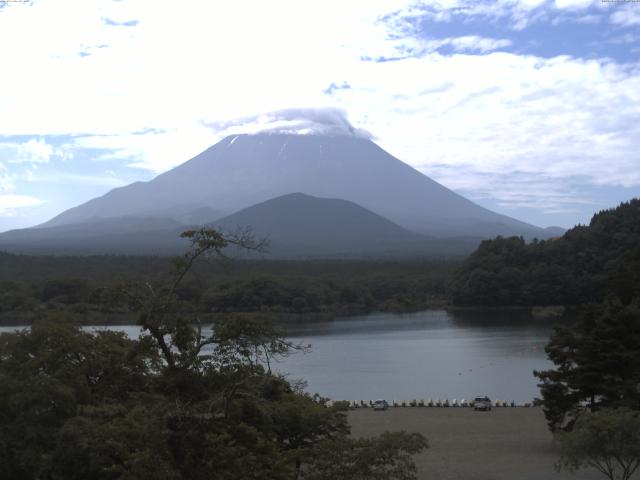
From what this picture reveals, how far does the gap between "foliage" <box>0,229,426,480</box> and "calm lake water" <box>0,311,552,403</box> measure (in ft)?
29.8

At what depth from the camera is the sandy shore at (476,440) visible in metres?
10.8

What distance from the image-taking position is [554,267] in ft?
140

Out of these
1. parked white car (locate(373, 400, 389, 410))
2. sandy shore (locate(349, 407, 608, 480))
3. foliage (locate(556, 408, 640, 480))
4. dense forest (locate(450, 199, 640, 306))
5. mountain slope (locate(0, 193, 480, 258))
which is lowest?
parked white car (locate(373, 400, 389, 410))

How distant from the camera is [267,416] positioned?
17.3 feet

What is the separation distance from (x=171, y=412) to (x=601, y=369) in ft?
30.1

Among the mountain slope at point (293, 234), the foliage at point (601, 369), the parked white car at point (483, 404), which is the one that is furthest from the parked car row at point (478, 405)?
the mountain slope at point (293, 234)

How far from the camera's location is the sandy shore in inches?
425

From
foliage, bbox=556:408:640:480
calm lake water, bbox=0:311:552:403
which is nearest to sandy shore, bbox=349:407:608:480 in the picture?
foliage, bbox=556:408:640:480

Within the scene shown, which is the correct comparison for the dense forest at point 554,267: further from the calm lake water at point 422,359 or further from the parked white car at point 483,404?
the parked white car at point 483,404

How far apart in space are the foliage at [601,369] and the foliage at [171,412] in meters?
6.57

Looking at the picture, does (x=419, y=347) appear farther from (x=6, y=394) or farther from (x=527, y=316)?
(x=6, y=394)

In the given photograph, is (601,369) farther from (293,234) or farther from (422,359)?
(293,234)

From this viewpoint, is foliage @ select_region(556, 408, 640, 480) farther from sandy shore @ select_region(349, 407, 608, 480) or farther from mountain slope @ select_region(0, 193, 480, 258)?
mountain slope @ select_region(0, 193, 480, 258)

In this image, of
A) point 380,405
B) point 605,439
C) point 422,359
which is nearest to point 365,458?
point 605,439
